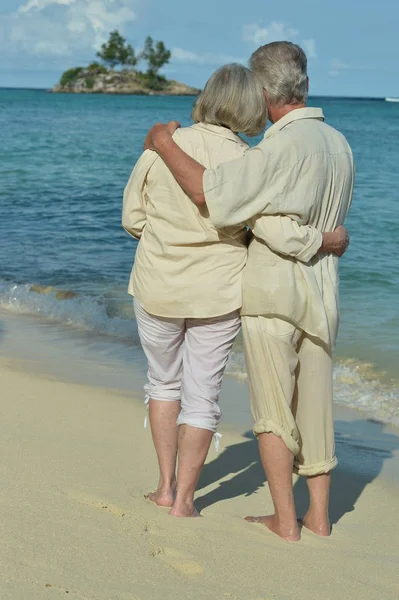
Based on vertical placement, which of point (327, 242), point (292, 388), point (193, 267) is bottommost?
point (292, 388)

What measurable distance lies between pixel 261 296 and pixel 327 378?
1.51ft

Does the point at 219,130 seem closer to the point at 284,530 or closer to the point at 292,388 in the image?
the point at 292,388

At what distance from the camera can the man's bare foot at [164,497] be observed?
136 inches

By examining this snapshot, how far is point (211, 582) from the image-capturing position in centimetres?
272

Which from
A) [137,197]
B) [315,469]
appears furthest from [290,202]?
[315,469]

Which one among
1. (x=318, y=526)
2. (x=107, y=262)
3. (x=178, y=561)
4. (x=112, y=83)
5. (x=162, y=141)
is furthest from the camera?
(x=112, y=83)

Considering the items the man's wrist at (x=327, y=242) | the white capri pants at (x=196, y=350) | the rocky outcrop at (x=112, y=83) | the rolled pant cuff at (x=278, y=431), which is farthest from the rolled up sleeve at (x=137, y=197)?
the rocky outcrop at (x=112, y=83)

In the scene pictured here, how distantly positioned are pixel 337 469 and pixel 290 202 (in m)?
1.90

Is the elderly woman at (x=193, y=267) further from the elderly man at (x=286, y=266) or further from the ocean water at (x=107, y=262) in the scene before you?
the ocean water at (x=107, y=262)

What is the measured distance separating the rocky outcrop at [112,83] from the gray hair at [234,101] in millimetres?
129141

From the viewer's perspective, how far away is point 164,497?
11.4ft

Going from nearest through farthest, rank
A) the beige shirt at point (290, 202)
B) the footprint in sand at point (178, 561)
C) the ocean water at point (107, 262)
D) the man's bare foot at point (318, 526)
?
the footprint in sand at point (178, 561), the beige shirt at point (290, 202), the man's bare foot at point (318, 526), the ocean water at point (107, 262)

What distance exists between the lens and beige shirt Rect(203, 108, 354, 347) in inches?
118

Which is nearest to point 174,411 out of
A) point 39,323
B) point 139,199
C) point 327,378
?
point 327,378
